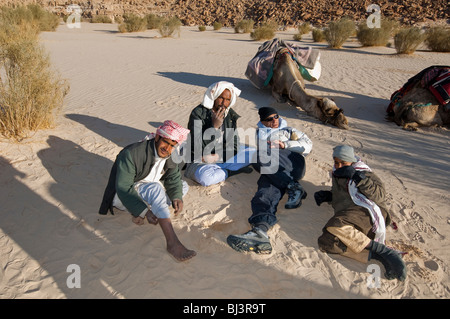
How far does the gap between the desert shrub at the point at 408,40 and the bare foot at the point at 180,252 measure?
594 inches

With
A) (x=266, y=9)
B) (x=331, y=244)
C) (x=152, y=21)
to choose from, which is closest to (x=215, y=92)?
(x=331, y=244)

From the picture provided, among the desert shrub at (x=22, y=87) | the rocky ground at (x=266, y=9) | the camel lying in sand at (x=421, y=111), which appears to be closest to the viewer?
the desert shrub at (x=22, y=87)

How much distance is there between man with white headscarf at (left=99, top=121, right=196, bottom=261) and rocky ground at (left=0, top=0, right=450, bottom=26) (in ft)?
98.7

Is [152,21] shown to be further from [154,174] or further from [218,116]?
[154,174]

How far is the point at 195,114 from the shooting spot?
14.2ft

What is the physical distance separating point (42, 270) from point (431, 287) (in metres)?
3.47

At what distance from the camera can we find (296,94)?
7.54 m

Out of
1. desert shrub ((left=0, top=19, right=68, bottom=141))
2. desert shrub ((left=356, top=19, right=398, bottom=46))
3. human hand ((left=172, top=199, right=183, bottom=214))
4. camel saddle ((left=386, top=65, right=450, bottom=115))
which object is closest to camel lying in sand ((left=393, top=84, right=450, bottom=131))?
camel saddle ((left=386, top=65, right=450, bottom=115))

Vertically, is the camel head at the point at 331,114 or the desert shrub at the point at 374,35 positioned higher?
the desert shrub at the point at 374,35

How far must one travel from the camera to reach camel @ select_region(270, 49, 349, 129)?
6742 millimetres

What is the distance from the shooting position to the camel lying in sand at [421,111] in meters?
6.55

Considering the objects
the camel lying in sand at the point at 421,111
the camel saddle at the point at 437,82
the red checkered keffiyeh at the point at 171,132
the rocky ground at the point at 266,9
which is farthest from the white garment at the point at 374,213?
the rocky ground at the point at 266,9

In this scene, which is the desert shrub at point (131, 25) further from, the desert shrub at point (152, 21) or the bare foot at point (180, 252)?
the bare foot at point (180, 252)

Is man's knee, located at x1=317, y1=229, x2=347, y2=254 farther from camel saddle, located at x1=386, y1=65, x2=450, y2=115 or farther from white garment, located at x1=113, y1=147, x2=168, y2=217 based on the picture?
camel saddle, located at x1=386, y1=65, x2=450, y2=115
